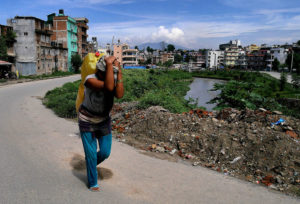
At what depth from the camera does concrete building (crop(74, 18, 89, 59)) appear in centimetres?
5847

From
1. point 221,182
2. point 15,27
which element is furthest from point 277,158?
point 15,27

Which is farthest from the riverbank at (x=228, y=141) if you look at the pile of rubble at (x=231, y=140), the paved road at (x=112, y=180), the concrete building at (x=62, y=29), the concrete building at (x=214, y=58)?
the concrete building at (x=214, y=58)

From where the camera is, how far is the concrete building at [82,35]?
192 ft

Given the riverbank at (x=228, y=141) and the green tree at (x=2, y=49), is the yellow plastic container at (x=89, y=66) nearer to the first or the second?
the riverbank at (x=228, y=141)

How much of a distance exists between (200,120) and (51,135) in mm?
4124

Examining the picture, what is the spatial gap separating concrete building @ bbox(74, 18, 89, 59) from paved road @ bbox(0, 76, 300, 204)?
182 ft

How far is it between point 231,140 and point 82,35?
193ft

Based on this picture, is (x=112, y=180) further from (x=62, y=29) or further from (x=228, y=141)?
(x=62, y=29)

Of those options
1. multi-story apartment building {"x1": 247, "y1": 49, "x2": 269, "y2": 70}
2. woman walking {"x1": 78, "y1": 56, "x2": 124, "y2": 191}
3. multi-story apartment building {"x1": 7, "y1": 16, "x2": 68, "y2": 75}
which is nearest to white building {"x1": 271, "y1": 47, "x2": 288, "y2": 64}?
multi-story apartment building {"x1": 247, "y1": 49, "x2": 269, "y2": 70}

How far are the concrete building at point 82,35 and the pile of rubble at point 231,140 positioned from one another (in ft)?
177

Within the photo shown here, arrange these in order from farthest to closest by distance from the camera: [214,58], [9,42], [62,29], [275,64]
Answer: [214,58] < [275,64] < [62,29] < [9,42]

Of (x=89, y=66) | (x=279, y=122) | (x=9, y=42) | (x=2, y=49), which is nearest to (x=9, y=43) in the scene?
(x=9, y=42)

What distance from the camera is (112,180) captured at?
4.40 meters

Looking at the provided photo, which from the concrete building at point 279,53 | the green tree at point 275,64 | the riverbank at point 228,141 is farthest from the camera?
the concrete building at point 279,53
